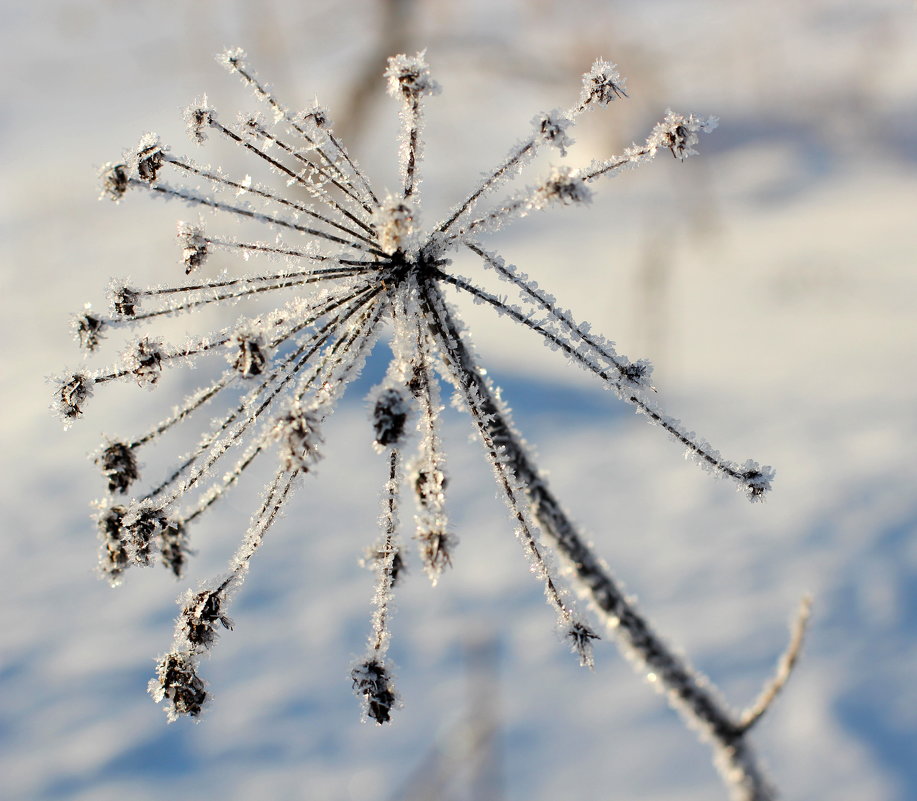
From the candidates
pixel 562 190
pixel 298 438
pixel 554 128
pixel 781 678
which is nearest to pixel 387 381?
pixel 298 438

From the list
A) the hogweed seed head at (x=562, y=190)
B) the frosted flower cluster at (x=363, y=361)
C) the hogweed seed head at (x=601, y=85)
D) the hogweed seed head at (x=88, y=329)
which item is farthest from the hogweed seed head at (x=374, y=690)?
the hogweed seed head at (x=601, y=85)

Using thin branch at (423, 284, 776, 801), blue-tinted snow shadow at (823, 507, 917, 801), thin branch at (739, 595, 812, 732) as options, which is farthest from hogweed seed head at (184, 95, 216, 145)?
blue-tinted snow shadow at (823, 507, 917, 801)

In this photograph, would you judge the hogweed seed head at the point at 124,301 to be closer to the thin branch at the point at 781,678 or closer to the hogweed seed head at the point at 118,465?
the hogweed seed head at the point at 118,465

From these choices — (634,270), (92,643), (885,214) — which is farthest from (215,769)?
(885,214)

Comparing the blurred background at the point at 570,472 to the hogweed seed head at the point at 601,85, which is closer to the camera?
the hogweed seed head at the point at 601,85

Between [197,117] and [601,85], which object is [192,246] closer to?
[197,117]

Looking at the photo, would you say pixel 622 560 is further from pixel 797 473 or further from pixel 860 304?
pixel 860 304
